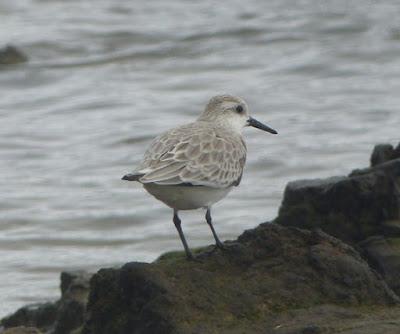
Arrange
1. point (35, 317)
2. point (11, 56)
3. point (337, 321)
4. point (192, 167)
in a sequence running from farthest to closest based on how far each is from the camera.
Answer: point (11, 56) → point (35, 317) → point (192, 167) → point (337, 321)

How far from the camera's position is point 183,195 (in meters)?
7.91

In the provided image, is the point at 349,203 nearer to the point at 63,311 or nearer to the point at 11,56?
the point at 63,311

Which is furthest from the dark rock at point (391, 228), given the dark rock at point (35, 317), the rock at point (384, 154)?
the dark rock at point (35, 317)

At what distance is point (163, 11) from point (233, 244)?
1723cm

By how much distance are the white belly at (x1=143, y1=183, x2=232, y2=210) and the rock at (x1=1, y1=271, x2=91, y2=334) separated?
142cm

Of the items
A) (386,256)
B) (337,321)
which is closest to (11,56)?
(386,256)

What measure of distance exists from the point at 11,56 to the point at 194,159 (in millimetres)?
14044

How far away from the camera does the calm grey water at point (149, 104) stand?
1373cm

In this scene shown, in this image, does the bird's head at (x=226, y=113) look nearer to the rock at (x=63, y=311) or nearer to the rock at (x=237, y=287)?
the rock at (x=63, y=311)

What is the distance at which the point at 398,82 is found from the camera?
1905 cm

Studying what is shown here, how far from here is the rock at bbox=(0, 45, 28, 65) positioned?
21.6 meters

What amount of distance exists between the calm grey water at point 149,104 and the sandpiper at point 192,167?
3606 millimetres

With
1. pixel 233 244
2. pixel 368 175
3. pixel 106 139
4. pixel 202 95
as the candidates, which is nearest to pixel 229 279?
pixel 233 244

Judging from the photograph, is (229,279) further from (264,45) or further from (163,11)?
(163,11)
